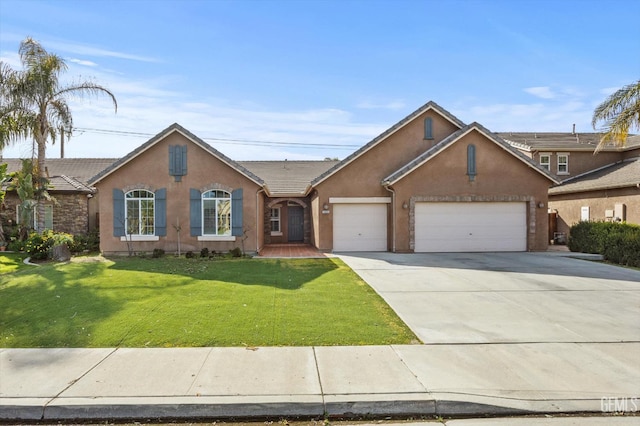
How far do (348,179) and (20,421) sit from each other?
15042 mm

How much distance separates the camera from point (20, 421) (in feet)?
14.1

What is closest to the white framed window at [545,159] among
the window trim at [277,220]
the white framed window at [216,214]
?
the window trim at [277,220]

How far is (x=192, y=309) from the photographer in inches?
312

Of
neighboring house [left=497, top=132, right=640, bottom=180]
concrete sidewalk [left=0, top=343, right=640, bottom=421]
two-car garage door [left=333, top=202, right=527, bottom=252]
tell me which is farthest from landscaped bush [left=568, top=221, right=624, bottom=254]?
concrete sidewalk [left=0, top=343, right=640, bottom=421]

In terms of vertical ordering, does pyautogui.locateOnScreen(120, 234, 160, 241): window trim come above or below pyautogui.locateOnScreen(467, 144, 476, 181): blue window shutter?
below

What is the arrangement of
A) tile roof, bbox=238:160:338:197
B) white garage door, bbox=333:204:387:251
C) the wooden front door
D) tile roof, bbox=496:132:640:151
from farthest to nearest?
1. tile roof, bbox=496:132:640:151
2. the wooden front door
3. tile roof, bbox=238:160:338:197
4. white garage door, bbox=333:204:387:251

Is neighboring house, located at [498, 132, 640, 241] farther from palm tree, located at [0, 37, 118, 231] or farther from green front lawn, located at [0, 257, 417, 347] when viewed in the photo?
palm tree, located at [0, 37, 118, 231]

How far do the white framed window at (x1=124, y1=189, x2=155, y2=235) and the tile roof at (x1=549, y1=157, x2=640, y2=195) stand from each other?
20.9 metres

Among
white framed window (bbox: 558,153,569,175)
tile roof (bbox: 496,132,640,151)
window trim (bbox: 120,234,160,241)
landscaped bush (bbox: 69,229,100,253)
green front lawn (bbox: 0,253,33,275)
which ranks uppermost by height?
Answer: tile roof (bbox: 496,132,640,151)

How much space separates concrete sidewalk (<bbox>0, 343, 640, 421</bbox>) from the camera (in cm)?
438

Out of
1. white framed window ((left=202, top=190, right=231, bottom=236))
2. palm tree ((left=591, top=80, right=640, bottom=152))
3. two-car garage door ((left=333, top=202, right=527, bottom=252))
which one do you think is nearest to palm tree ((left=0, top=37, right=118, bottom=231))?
white framed window ((left=202, top=190, right=231, bottom=236))

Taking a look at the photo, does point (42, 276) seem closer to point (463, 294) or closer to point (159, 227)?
point (159, 227)

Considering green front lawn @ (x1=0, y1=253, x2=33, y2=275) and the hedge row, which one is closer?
green front lawn @ (x1=0, y1=253, x2=33, y2=275)

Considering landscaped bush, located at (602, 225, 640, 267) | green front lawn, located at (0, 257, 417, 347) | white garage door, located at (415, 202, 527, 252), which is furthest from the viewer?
white garage door, located at (415, 202, 527, 252)
